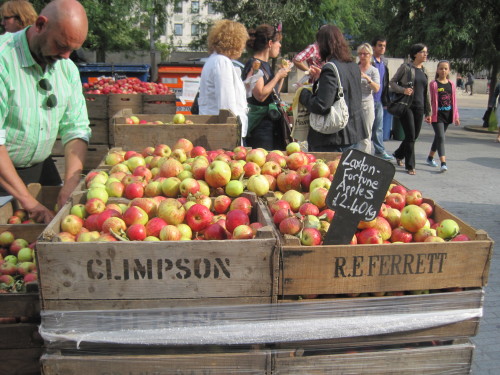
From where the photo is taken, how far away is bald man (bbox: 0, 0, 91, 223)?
2.87 metres

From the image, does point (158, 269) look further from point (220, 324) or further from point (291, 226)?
point (291, 226)

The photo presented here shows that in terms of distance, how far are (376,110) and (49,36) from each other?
8336 millimetres

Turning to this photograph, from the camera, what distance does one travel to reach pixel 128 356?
6.95ft

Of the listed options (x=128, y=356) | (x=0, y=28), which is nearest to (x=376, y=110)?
(x=128, y=356)

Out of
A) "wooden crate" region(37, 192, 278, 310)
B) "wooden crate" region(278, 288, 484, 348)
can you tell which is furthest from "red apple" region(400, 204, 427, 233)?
"wooden crate" region(37, 192, 278, 310)

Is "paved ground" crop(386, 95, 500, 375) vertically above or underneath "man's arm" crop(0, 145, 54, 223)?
underneath

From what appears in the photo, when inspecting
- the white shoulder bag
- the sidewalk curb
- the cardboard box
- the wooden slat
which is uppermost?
the white shoulder bag

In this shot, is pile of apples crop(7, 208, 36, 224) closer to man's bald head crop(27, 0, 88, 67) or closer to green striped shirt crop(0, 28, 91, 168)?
green striped shirt crop(0, 28, 91, 168)

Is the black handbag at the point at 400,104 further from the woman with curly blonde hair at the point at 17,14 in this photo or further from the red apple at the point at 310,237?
the red apple at the point at 310,237

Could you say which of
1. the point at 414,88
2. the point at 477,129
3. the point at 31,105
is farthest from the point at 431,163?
the point at 31,105

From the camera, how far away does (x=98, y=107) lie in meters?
6.98

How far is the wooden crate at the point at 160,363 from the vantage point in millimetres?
2100

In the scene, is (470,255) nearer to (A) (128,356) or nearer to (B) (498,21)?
(A) (128,356)

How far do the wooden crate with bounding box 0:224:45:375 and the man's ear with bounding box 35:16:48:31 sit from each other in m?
1.60
